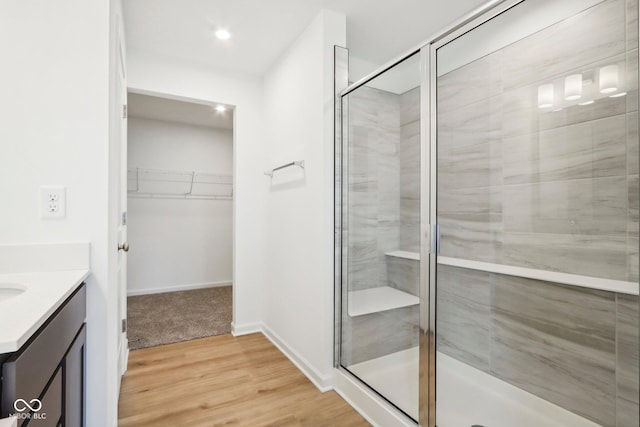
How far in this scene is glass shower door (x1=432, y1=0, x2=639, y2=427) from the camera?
1.11m

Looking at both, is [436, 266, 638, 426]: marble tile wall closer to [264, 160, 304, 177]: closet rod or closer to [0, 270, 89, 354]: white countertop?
[264, 160, 304, 177]: closet rod

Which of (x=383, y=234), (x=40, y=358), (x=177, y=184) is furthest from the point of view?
(x=177, y=184)

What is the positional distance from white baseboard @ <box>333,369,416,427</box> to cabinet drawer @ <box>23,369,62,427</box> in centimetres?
140

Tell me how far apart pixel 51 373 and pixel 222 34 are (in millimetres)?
2273

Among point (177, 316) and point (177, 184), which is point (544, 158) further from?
point (177, 184)

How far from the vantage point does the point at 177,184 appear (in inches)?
177

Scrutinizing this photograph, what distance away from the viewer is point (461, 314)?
1617 millimetres

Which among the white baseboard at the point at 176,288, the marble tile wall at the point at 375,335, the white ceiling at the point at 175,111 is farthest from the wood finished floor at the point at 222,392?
the white ceiling at the point at 175,111

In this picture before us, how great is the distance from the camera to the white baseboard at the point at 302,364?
206cm

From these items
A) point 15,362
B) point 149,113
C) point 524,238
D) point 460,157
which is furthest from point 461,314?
point 149,113

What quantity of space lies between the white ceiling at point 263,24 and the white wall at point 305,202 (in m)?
0.13

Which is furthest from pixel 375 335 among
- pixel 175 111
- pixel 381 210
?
pixel 175 111

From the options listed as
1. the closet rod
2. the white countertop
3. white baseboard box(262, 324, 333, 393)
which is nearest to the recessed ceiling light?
the closet rod

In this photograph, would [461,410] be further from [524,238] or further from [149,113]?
[149,113]
